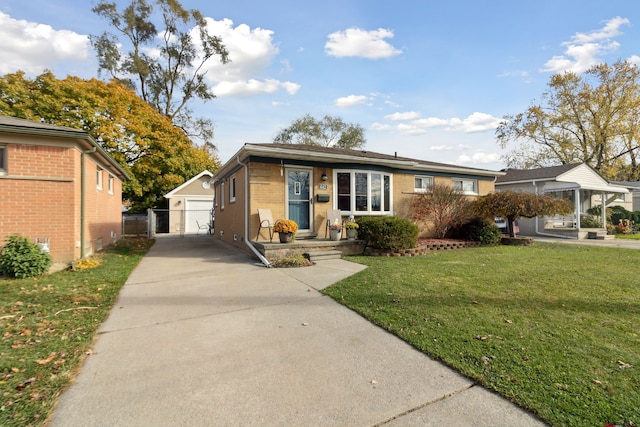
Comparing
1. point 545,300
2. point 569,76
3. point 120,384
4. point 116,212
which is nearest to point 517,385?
point 545,300

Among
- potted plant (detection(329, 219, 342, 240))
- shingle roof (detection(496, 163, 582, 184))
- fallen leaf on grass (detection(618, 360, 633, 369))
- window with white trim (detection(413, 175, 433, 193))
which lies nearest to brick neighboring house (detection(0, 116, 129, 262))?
potted plant (detection(329, 219, 342, 240))

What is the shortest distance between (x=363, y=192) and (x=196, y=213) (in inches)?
620

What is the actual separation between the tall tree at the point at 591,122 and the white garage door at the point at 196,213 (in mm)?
28930

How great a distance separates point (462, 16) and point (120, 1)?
24713 millimetres

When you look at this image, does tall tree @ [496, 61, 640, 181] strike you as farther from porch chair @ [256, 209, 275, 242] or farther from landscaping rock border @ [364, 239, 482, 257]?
porch chair @ [256, 209, 275, 242]

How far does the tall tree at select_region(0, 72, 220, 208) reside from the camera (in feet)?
52.1

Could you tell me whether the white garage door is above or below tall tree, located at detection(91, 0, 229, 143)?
below

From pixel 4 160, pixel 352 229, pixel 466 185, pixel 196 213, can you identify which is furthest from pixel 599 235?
pixel 196 213

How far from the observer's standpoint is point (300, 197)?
9.82m

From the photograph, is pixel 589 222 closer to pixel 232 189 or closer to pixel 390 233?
pixel 390 233

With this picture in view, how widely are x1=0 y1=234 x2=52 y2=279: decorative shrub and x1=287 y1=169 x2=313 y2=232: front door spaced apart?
19.4 ft

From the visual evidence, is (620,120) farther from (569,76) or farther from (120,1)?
(120,1)

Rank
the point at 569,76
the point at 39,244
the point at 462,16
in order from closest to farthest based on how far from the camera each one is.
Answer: the point at 39,244
the point at 462,16
the point at 569,76

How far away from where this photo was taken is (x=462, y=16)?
28.7 feet
